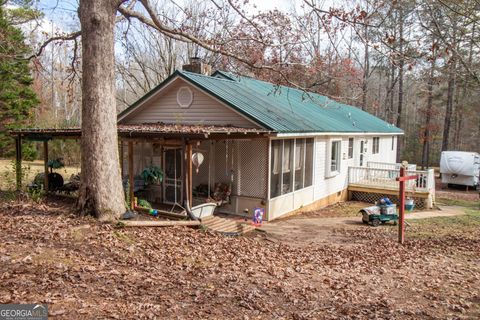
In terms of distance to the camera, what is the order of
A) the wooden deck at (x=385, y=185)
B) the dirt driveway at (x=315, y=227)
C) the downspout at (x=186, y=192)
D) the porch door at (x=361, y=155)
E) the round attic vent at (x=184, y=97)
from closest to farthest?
the downspout at (x=186, y=192) → the dirt driveway at (x=315, y=227) → the round attic vent at (x=184, y=97) → the wooden deck at (x=385, y=185) → the porch door at (x=361, y=155)

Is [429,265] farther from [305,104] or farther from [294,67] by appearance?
[305,104]

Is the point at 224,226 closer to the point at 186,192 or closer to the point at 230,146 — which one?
the point at 186,192

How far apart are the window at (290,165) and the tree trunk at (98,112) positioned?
247 inches

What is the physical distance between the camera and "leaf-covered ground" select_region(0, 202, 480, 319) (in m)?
4.42

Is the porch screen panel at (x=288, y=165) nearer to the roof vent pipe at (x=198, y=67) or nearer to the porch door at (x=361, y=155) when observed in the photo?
the roof vent pipe at (x=198, y=67)

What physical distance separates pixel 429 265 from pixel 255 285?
13.7 feet

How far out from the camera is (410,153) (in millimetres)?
41281

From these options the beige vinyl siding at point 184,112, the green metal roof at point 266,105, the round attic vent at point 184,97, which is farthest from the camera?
the round attic vent at point 184,97

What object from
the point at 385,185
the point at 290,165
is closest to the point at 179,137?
the point at 290,165

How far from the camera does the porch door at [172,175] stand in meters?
13.3

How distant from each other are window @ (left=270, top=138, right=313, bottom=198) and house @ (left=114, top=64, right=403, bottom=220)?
0.03 meters

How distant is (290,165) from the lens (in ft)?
45.2

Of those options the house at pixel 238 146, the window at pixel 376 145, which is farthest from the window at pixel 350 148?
the window at pixel 376 145

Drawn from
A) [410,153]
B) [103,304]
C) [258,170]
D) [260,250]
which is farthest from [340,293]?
[410,153]
